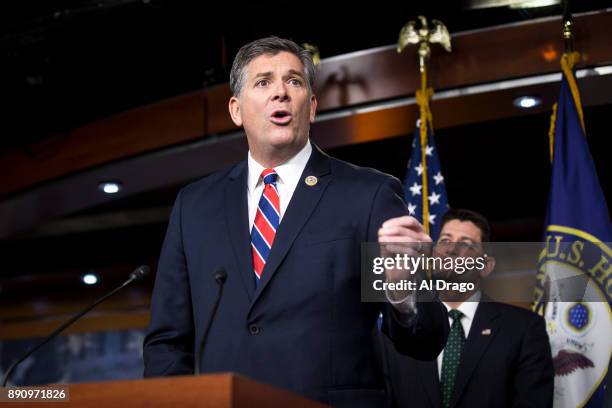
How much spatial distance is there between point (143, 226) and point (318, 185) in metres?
5.57

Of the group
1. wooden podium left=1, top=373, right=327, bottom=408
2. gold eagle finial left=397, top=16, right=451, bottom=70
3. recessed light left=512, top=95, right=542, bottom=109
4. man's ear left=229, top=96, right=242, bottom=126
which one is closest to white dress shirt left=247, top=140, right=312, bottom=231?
man's ear left=229, top=96, right=242, bottom=126

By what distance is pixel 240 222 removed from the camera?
1.98m

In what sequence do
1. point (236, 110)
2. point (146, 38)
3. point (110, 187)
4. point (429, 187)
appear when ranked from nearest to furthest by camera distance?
point (236, 110), point (429, 187), point (146, 38), point (110, 187)

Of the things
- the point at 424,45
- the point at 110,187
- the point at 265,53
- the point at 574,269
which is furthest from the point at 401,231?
the point at 110,187

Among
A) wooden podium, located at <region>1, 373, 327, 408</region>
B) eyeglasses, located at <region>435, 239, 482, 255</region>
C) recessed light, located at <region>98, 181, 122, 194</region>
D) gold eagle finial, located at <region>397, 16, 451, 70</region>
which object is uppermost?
gold eagle finial, located at <region>397, 16, 451, 70</region>

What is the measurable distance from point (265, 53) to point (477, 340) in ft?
5.28

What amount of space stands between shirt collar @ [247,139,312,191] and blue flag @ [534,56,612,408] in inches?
72.9

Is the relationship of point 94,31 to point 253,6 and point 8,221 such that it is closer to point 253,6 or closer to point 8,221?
point 253,6

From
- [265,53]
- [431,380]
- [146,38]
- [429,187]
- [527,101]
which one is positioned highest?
[146,38]

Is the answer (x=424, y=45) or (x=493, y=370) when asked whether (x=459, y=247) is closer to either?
(x=493, y=370)

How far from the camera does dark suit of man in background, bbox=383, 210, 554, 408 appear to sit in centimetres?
310

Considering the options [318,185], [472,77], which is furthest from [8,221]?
[318,185]

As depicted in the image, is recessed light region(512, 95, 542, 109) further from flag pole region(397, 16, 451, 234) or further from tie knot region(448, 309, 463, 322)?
tie knot region(448, 309, 463, 322)

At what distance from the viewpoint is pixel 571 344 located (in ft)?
11.4
